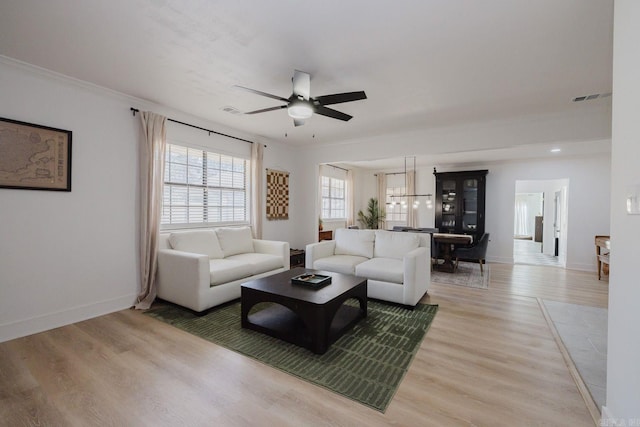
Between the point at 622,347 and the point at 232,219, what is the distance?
462 cm

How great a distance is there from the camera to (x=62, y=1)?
1.81 metres

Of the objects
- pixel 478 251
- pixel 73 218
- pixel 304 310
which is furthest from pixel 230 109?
pixel 478 251

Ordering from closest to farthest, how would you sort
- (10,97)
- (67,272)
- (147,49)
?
1. (147,49)
2. (10,97)
3. (67,272)

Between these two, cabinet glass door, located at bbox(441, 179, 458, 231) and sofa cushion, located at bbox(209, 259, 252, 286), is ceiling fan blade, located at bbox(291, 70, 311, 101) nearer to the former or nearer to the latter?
sofa cushion, located at bbox(209, 259, 252, 286)

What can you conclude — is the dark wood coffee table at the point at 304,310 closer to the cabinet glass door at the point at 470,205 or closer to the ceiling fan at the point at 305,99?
the ceiling fan at the point at 305,99

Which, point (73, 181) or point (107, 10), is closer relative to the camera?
point (107, 10)

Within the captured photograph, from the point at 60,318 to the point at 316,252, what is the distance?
302 cm

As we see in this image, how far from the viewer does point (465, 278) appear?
489 cm

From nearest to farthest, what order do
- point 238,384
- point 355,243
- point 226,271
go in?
point 238,384, point 226,271, point 355,243

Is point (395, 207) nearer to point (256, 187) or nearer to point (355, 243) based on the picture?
point (355, 243)

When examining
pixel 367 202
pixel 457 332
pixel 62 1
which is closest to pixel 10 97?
pixel 62 1

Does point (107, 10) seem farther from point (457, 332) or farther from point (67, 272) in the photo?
point (457, 332)

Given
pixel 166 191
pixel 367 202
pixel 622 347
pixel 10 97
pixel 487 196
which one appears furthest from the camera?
pixel 367 202

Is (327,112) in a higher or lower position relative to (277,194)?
higher
